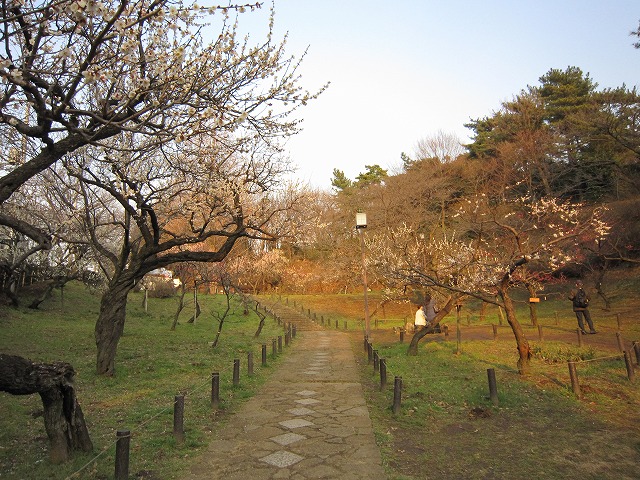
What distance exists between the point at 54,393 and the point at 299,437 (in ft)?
10.6

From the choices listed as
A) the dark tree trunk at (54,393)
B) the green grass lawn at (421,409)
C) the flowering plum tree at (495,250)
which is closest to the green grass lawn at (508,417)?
the green grass lawn at (421,409)

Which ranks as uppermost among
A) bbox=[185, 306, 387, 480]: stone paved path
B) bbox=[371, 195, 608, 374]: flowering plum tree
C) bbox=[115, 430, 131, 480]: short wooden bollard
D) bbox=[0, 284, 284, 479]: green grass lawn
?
bbox=[371, 195, 608, 374]: flowering plum tree

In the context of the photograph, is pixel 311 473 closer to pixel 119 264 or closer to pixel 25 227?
pixel 25 227

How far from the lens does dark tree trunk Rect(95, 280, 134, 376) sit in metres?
10.3

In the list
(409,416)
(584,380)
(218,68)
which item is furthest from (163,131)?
(584,380)

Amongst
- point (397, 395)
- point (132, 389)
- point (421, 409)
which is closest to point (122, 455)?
point (397, 395)

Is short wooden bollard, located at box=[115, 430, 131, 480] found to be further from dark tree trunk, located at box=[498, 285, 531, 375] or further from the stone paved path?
dark tree trunk, located at box=[498, 285, 531, 375]

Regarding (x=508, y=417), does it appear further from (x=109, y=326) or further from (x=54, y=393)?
(x=109, y=326)

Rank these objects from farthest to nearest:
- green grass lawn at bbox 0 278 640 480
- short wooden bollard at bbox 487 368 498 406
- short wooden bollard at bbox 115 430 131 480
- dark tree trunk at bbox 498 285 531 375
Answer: dark tree trunk at bbox 498 285 531 375 < short wooden bollard at bbox 487 368 498 406 < green grass lawn at bbox 0 278 640 480 < short wooden bollard at bbox 115 430 131 480

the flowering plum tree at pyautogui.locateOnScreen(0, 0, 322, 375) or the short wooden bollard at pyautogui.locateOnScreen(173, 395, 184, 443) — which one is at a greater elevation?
the flowering plum tree at pyautogui.locateOnScreen(0, 0, 322, 375)

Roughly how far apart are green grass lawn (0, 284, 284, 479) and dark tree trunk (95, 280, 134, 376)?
1.11 feet

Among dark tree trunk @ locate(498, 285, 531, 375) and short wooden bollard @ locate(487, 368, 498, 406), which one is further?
dark tree trunk @ locate(498, 285, 531, 375)

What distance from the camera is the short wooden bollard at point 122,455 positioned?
14.9 ft

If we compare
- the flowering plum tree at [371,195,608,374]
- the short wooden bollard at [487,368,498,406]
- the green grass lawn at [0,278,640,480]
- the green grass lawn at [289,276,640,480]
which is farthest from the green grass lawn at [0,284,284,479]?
the flowering plum tree at [371,195,608,374]
